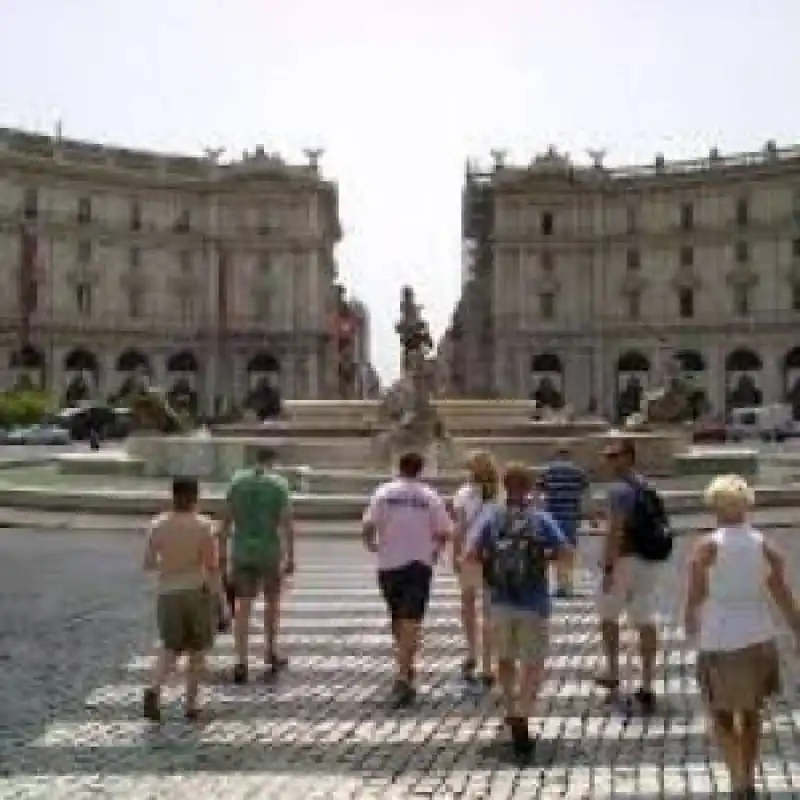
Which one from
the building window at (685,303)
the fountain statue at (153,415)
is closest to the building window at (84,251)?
the building window at (685,303)

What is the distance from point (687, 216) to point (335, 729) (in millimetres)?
104150

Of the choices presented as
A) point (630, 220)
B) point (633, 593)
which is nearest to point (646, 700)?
point (633, 593)

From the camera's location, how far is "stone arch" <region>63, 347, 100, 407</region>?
10704 cm

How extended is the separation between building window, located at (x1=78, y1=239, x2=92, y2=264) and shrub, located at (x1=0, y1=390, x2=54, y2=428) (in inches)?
840

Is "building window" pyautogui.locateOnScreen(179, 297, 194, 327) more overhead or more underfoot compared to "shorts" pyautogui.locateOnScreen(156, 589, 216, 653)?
more overhead

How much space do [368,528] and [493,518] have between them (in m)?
1.79

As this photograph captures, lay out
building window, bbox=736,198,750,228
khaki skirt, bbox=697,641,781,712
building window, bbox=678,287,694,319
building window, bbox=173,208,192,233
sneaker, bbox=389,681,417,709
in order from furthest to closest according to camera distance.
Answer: building window, bbox=173,208,192,233
building window, bbox=678,287,694,319
building window, bbox=736,198,750,228
sneaker, bbox=389,681,417,709
khaki skirt, bbox=697,641,781,712

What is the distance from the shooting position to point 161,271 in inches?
4414

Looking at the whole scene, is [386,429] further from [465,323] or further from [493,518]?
[465,323]

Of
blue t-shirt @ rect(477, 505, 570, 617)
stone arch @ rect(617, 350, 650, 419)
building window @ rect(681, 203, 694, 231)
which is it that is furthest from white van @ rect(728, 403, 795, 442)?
blue t-shirt @ rect(477, 505, 570, 617)

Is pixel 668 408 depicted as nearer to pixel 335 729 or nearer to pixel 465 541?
pixel 465 541

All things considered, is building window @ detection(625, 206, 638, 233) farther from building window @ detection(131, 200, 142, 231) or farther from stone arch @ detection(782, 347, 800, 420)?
building window @ detection(131, 200, 142, 231)

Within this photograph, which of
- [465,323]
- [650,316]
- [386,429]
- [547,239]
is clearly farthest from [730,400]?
[386,429]

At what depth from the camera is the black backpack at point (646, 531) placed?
10.7 meters
